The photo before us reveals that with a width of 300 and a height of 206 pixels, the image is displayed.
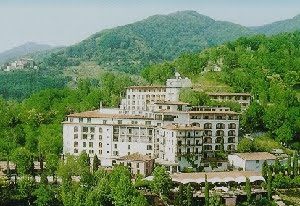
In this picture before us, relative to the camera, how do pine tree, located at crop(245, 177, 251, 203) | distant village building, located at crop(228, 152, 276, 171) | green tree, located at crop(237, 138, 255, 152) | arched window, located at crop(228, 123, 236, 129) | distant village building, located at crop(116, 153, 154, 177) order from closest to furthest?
pine tree, located at crop(245, 177, 251, 203)
distant village building, located at crop(116, 153, 154, 177)
distant village building, located at crop(228, 152, 276, 171)
arched window, located at crop(228, 123, 236, 129)
green tree, located at crop(237, 138, 255, 152)

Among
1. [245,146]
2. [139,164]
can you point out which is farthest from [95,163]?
[245,146]

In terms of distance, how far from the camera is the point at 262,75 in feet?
308

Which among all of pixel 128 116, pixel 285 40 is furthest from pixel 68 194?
pixel 285 40

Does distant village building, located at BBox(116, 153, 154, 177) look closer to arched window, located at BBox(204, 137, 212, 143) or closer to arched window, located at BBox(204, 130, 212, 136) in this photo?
arched window, located at BBox(204, 137, 212, 143)

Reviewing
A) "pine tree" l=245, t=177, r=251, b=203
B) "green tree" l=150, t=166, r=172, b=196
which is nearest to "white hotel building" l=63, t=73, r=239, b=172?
"green tree" l=150, t=166, r=172, b=196

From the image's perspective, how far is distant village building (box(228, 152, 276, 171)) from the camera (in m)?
62.1

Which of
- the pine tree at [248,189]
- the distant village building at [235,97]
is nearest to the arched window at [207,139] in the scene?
the pine tree at [248,189]

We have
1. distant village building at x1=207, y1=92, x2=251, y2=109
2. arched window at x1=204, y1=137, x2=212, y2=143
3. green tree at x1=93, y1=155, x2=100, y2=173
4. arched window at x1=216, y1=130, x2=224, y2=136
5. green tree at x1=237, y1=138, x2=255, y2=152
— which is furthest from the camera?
distant village building at x1=207, y1=92, x2=251, y2=109

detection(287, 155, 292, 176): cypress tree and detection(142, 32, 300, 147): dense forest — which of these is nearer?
detection(287, 155, 292, 176): cypress tree

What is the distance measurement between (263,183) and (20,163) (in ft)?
85.7

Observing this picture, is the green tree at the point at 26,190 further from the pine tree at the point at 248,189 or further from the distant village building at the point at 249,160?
the distant village building at the point at 249,160

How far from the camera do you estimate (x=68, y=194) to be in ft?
Result: 176

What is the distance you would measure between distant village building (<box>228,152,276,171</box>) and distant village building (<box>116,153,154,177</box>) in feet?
30.6

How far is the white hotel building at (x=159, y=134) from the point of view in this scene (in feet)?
203
